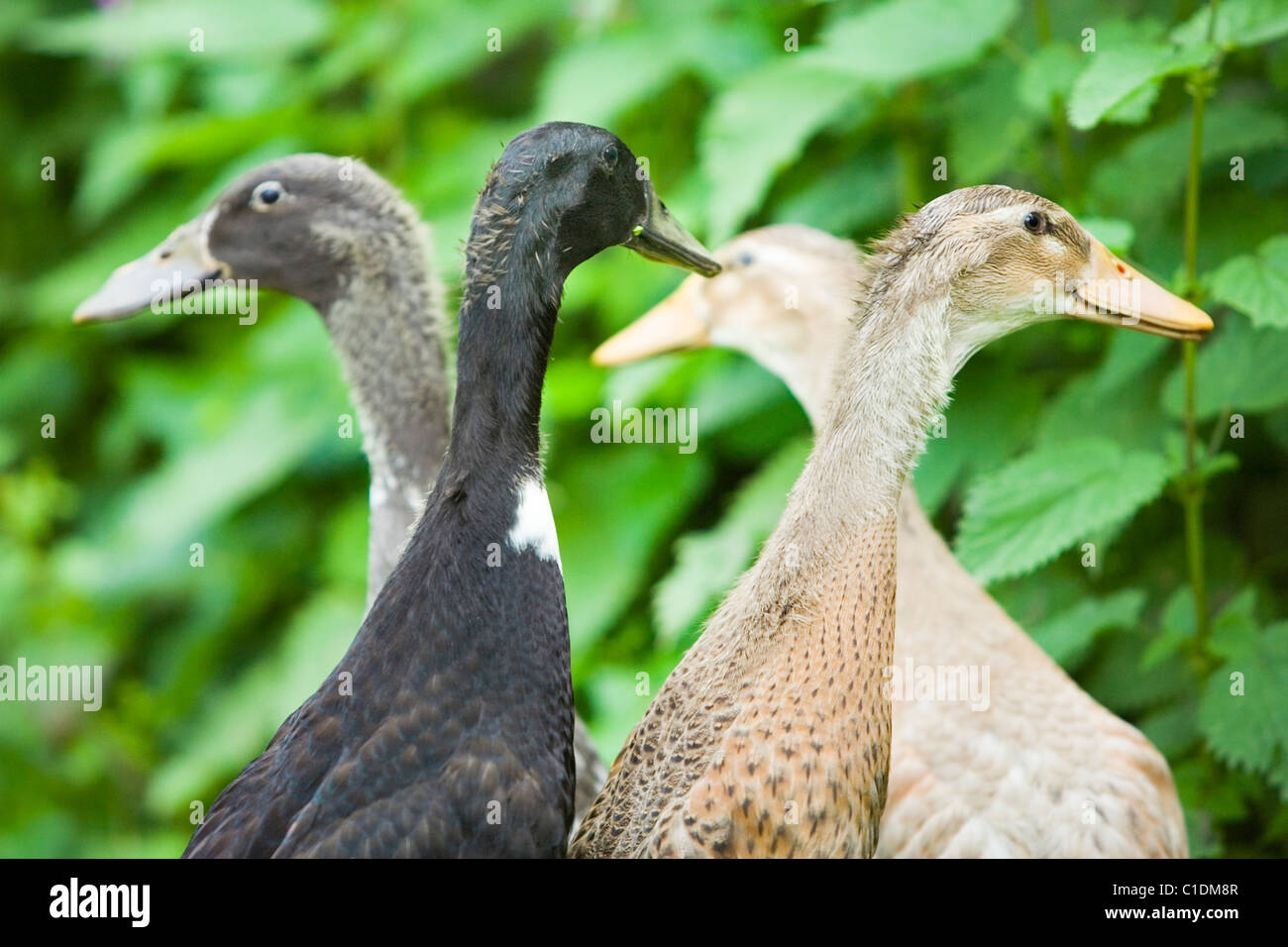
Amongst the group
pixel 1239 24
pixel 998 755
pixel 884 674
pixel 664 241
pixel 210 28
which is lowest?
pixel 998 755

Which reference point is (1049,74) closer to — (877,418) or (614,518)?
(877,418)

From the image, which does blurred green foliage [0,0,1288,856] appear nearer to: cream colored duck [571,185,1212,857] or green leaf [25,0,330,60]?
green leaf [25,0,330,60]

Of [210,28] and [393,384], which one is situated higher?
[210,28]

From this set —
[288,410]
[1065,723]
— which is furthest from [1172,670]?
[288,410]

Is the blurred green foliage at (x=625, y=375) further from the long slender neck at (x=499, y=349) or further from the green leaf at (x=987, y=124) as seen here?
the long slender neck at (x=499, y=349)

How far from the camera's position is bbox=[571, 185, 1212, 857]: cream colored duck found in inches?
65.3

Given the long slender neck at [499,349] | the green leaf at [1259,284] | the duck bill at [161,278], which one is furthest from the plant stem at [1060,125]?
the duck bill at [161,278]

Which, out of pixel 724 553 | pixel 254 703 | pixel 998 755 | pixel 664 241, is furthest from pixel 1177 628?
pixel 254 703

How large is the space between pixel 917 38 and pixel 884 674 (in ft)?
4.61

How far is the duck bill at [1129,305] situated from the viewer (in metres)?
1.89

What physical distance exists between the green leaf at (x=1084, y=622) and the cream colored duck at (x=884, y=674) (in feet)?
0.86

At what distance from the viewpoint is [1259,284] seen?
2.19 metres

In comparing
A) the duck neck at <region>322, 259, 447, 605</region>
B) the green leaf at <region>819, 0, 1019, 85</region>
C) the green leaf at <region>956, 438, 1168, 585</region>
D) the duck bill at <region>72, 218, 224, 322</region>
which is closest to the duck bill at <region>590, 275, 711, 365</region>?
the duck neck at <region>322, 259, 447, 605</region>

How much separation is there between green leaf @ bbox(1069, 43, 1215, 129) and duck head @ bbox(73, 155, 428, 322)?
115 centimetres
